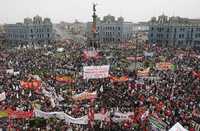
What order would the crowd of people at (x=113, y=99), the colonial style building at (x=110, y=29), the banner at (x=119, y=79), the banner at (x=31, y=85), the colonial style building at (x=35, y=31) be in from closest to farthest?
the crowd of people at (x=113, y=99) < the banner at (x=31, y=85) < the banner at (x=119, y=79) < the colonial style building at (x=35, y=31) < the colonial style building at (x=110, y=29)

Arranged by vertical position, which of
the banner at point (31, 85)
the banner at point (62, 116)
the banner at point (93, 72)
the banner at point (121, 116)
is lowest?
the banner at point (121, 116)

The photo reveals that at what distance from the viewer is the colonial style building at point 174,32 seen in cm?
8350

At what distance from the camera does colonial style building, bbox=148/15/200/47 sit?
274 feet

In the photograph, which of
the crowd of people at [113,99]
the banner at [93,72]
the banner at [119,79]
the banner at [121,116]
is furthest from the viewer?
the banner at [119,79]

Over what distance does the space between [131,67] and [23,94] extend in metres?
16.4

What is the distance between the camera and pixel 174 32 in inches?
3376

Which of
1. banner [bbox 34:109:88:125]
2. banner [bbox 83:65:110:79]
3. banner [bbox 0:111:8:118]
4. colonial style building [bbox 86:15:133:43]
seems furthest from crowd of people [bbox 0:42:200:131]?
colonial style building [bbox 86:15:133:43]

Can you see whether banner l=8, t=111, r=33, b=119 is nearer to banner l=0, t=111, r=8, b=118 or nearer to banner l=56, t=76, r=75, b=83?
banner l=0, t=111, r=8, b=118

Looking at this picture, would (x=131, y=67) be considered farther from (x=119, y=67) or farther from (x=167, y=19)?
(x=167, y=19)

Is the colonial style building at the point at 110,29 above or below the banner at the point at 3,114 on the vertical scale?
above

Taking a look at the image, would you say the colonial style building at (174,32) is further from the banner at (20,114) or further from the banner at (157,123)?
the banner at (20,114)

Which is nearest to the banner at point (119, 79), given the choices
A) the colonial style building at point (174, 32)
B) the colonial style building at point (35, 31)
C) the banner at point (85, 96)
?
the banner at point (85, 96)

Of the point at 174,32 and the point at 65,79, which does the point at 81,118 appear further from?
the point at 174,32

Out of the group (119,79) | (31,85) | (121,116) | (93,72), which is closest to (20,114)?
(121,116)
